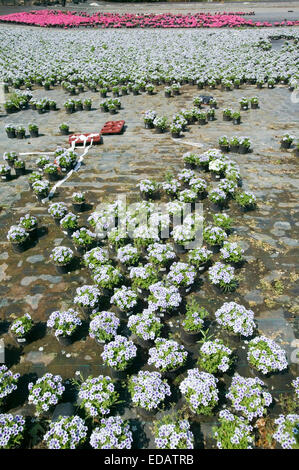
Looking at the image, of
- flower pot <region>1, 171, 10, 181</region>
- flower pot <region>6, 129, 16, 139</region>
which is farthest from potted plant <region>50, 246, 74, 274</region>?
flower pot <region>6, 129, 16, 139</region>

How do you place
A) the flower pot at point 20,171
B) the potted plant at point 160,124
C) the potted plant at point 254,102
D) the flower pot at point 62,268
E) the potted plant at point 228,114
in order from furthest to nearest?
the potted plant at point 254,102 < the potted plant at point 228,114 < the potted plant at point 160,124 < the flower pot at point 20,171 < the flower pot at point 62,268

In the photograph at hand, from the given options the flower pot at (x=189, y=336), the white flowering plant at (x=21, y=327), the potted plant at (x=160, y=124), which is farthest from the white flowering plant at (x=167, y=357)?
the potted plant at (x=160, y=124)

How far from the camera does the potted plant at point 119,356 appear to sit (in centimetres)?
560

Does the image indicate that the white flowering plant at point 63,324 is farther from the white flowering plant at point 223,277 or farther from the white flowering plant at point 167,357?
the white flowering plant at point 223,277

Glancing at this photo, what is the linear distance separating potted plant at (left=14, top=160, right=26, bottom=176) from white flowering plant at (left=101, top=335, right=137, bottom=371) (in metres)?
8.96

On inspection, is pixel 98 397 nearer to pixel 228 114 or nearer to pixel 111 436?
pixel 111 436

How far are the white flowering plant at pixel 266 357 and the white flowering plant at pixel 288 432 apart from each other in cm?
82

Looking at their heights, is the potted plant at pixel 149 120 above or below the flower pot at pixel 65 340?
above

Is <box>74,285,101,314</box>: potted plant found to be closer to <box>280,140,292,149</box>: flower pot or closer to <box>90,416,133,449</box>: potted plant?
<box>90,416,133,449</box>: potted plant

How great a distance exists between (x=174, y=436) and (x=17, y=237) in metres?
6.43

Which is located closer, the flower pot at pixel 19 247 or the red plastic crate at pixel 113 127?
the flower pot at pixel 19 247

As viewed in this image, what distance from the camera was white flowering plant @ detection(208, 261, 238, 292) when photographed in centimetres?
720

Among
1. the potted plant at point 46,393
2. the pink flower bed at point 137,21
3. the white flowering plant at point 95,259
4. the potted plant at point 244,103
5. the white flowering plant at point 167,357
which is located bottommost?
the potted plant at point 46,393

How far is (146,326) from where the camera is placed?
20.3ft
